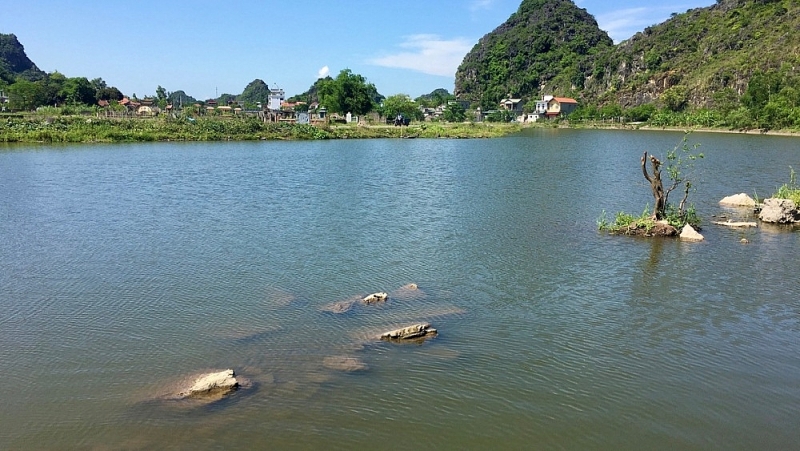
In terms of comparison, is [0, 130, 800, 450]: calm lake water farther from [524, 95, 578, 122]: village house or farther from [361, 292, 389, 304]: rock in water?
[524, 95, 578, 122]: village house

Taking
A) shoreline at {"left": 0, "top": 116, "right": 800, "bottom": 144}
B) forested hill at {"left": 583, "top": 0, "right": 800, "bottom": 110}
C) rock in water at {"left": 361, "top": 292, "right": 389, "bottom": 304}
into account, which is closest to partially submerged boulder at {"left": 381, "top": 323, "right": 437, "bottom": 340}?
rock in water at {"left": 361, "top": 292, "right": 389, "bottom": 304}

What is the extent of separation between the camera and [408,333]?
35.5 ft

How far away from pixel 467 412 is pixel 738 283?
9.67m

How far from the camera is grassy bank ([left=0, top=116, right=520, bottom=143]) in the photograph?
5812cm

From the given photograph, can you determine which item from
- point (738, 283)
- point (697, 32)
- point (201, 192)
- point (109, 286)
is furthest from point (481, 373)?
point (697, 32)

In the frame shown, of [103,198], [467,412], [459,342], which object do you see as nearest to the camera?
[467,412]

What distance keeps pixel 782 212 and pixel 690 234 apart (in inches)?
197

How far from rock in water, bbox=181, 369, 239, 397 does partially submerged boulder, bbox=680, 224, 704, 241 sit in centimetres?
1577

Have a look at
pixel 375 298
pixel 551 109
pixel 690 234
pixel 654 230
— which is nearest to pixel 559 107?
pixel 551 109

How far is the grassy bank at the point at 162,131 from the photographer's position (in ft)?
191

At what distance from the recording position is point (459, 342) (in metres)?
10.9

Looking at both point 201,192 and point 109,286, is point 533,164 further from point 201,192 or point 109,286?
point 109,286

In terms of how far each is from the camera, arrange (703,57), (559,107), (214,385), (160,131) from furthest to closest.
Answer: (559,107), (703,57), (160,131), (214,385)

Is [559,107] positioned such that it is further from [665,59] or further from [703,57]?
[703,57]
